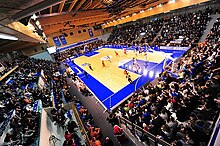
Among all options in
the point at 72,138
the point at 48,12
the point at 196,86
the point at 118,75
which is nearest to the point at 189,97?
the point at 196,86

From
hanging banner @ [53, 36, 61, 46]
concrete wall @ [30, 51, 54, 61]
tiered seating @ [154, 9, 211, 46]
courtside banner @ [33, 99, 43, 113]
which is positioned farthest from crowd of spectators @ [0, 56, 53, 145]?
hanging banner @ [53, 36, 61, 46]

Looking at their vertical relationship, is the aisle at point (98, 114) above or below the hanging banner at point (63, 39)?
below

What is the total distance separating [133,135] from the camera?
6531mm

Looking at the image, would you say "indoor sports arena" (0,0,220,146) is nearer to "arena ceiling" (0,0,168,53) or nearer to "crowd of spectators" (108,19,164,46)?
"arena ceiling" (0,0,168,53)

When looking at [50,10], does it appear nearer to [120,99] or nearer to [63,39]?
[120,99]

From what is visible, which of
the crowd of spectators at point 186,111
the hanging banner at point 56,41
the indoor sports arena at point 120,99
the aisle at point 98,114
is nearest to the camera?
the crowd of spectators at point 186,111

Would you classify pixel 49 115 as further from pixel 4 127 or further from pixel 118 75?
pixel 118 75

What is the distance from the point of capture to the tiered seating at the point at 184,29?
55.6 ft

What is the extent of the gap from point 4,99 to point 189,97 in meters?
10.6

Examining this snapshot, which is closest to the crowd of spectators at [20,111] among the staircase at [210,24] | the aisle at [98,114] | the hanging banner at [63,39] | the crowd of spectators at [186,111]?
the aisle at [98,114]

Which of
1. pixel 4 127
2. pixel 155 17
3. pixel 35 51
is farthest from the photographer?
pixel 35 51

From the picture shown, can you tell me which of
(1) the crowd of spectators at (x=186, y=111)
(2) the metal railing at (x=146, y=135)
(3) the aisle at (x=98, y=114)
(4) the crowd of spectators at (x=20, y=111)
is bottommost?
(3) the aisle at (x=98, y=114)

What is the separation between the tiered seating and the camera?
17.0m

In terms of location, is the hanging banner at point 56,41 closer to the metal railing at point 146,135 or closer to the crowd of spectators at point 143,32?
the crowd of spectators at point 143,32
